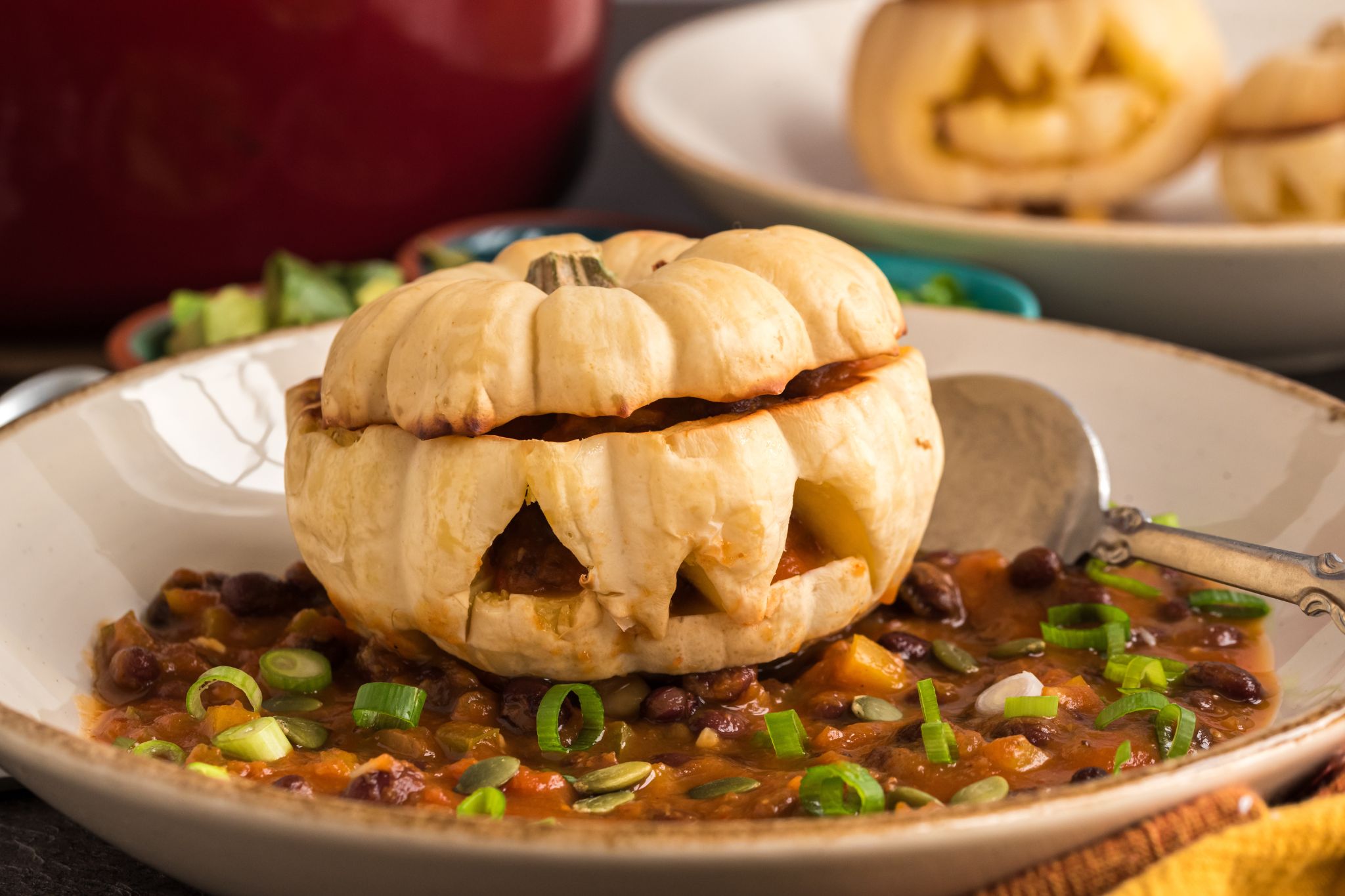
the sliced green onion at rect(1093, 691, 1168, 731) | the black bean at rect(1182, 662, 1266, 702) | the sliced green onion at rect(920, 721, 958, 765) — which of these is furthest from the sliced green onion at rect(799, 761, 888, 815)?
the black bean at rect(1182, 662, 1266, 702)

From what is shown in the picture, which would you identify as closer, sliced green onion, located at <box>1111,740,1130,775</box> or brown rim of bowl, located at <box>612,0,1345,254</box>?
sliced green onion, located at <box>1111,740,1130,775</box>

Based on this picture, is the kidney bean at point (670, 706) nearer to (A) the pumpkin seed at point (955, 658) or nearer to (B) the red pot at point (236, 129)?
(A) the pumpkin seed at point (955, 658)

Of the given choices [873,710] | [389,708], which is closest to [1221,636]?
[873,710]

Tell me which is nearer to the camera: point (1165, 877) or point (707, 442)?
point (1165, 877)

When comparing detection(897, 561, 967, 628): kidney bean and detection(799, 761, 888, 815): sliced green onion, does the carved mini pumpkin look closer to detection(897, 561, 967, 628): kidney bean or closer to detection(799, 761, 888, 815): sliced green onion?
detection(897, 561, 967, 628): kidney bean

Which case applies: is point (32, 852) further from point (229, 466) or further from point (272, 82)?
point (272, 82)

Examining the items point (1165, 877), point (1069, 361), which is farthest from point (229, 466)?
point (1165, 877)

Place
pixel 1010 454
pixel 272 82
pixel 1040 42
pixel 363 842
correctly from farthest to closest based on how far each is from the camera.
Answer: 1. pixel 1040 42
2. pixel 272 82
3. pixel 1010 454
4. pixel 363 842

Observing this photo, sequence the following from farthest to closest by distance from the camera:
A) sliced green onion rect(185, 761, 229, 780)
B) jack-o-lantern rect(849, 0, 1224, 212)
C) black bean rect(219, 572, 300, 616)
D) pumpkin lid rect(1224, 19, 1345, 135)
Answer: jack-o-lantern rect(849, 0, 1224, 212), pumpkin lid rect(1224, 19, 1345, 135), black bean rect(219, 572, 300, 616), sliced green onion rect(185, 761, 229, 780)
